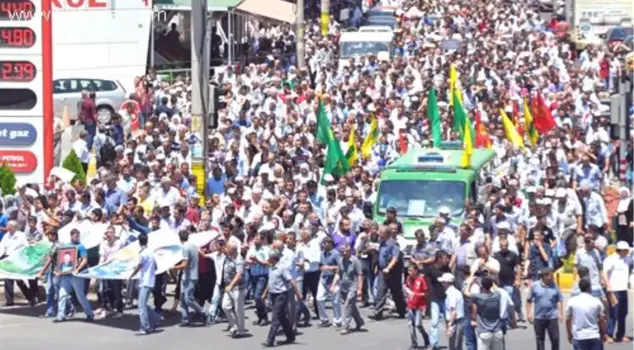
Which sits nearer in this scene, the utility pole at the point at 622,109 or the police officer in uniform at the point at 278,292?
the police officer in uniform at the point at 278,292

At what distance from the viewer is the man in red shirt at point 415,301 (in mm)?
25062

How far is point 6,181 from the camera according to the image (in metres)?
32.6

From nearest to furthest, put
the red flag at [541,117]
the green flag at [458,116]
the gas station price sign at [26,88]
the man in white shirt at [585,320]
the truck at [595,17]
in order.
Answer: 1. the man in white shirt at [585,320]
2. the gas station price sign at [26,88]
3. the green flag at [458,116]
4. the red flag at [541,117]
5. the truck at [595,17]

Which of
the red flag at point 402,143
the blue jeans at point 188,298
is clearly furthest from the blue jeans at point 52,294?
the red flag at point 402,143

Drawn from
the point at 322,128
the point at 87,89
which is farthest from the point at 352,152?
the point at 87,89

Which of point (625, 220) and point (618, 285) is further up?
point (625, 220)

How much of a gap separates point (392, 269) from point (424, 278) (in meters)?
1.78

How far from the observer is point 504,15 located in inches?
2598

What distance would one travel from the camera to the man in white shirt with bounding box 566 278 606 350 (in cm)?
2247

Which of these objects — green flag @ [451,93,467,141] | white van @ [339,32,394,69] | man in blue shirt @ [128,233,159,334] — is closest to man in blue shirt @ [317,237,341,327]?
man in blue shirt @ [128,233,159,334]

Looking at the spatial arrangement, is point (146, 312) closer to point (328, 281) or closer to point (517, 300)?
point (328, 281)

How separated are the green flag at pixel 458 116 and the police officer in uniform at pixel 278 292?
37.0 feet

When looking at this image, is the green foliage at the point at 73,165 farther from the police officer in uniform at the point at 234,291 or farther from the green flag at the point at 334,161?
the police officer in uniform at the point at 234,291

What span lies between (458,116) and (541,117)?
10.2 feet
